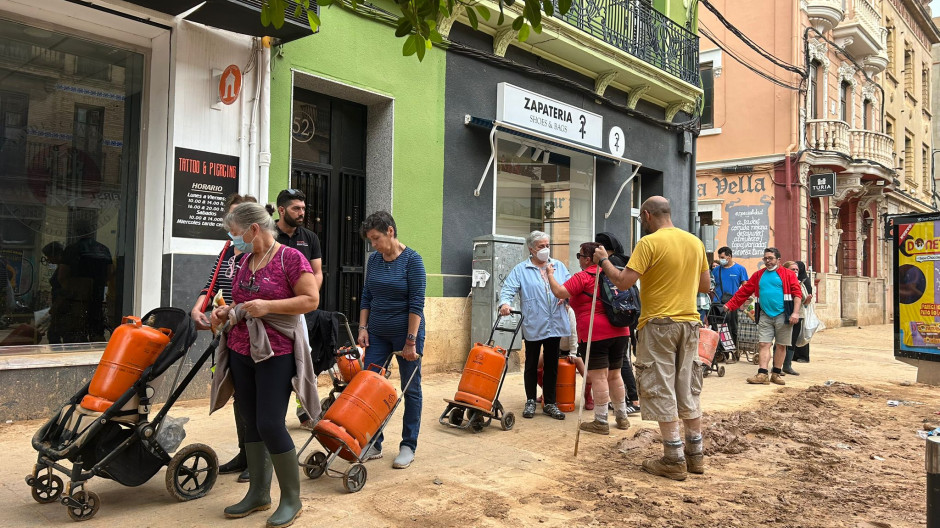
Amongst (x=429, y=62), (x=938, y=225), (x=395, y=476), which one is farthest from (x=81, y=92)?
(x=938, y=225)

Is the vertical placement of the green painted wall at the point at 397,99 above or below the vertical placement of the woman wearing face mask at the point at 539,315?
above

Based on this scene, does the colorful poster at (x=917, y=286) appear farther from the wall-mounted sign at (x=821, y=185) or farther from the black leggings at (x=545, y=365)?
the wall-mounted sign at (x=821, y=185)

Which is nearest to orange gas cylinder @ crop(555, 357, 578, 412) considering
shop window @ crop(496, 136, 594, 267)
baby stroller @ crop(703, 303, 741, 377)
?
shop window @ crop(496, 136, 594, 267)

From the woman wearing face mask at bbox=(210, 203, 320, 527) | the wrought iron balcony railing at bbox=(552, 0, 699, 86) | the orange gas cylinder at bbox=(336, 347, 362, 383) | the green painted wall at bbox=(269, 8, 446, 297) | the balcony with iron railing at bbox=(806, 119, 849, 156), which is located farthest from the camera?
the balcony with iron railing at bbox=(806, 119, 849, 156)

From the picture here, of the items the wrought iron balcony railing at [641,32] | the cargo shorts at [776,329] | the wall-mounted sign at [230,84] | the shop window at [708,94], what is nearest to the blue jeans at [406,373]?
the wall-mounted sign at [230,84]

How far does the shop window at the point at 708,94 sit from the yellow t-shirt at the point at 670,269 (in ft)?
62.9

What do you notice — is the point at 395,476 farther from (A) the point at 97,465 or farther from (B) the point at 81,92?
(B) the point at 81,92

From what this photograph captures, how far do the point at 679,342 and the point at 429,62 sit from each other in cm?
628

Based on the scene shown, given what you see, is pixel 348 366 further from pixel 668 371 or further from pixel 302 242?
pixel 668 371

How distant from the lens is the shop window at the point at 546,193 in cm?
1162

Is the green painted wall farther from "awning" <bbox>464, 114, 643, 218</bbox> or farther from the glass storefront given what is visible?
the glass storefront

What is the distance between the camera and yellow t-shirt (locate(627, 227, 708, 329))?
202 inches

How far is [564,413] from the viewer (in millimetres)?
7227

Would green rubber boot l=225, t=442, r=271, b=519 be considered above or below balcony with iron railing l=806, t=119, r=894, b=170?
below
